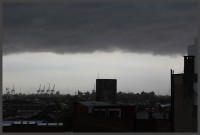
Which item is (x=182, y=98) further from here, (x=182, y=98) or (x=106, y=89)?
(x=106, y=89)

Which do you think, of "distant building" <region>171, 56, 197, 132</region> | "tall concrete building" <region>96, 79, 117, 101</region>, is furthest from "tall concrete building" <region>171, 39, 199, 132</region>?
"tall concrete building" <region>96, 79, 117, 101</region>

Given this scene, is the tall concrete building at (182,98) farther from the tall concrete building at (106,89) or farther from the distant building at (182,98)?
the tall concrete building at (106,89)

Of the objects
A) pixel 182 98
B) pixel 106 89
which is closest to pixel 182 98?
pixel 182 98

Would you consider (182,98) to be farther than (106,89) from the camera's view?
No

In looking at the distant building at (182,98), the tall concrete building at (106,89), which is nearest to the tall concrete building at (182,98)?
the distant building at (182,98)

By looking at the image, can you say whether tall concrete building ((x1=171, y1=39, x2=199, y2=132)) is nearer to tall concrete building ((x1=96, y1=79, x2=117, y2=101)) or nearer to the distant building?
the distant building
